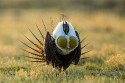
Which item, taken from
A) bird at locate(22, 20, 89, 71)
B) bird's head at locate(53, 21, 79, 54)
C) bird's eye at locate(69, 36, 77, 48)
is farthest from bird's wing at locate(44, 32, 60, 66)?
bird's eye at locate(69, 36, 77, 48)

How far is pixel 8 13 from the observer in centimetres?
3322

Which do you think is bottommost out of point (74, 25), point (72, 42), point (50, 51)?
point (50, 51)

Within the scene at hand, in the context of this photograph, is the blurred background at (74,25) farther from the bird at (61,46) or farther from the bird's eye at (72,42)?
the bird's eye at (72,42)

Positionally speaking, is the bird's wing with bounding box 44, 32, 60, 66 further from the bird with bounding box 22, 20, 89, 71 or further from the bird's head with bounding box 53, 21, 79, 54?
the bird's head with bounding box 53, 21, 79, 54

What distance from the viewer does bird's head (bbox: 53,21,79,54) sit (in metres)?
8.62

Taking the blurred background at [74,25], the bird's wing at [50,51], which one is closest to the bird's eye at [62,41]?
the bird's wing at [50,51]

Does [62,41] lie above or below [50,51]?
above

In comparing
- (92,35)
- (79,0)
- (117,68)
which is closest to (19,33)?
(92,35)

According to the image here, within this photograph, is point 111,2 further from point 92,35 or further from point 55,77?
point 55,77

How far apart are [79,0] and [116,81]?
28.3 metres

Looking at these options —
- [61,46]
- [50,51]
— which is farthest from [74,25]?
[61,46]

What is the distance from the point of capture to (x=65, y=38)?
8.60m

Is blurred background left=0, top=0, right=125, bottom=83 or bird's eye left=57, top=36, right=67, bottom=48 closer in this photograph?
bird's eye left=57, top=36, right=67, bottom=48

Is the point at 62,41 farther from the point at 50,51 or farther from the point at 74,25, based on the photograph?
the point at 74,25
